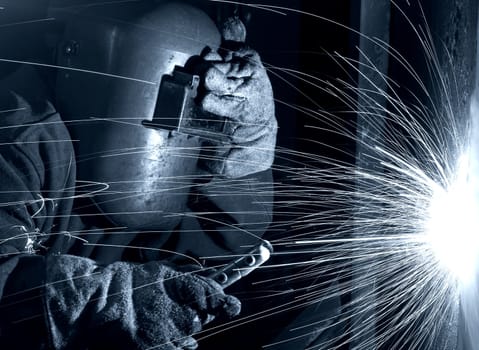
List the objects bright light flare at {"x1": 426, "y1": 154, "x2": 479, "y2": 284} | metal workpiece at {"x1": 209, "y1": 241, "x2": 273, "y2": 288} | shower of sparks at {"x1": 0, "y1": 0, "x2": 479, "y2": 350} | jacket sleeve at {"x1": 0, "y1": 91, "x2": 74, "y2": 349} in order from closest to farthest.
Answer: jacket sleeve at {"x1": 0, "y1": 91, "x2": 74, "y2": 349}, metal workpiece at {"x1": 209, "y1": 241, "x2": 273, "y2": 288}, shower of sparks at {"x1": 0, "y1": 0, "x2": 479, "y2": 350}, bright light flare at {"x1": 426, "y1": 154, "x2": 479, "y2": 284}

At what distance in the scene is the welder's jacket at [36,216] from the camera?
3.25 feet

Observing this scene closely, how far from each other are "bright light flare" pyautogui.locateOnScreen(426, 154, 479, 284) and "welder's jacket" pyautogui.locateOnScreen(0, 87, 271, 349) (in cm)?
80

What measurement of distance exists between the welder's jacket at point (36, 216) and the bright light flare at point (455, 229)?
804 millimetres

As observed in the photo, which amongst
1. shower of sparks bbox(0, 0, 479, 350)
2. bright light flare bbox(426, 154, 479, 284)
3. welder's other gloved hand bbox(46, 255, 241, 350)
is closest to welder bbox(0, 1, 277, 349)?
welder's other gloved hand bbox(46, 255, 241, 350)

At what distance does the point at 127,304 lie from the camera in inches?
41.0

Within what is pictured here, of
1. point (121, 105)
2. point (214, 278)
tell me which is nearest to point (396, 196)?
point (214, 278)

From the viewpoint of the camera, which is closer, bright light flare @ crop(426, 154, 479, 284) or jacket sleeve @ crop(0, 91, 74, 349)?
jacket sleeve @ crop(0, 91, 74, 349)

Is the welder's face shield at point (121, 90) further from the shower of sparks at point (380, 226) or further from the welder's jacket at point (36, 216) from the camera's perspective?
the shower of sparks at point (380, 226)

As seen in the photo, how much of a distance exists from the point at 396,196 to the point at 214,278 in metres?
0.91

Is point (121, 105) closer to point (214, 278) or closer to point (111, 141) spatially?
point (111, 141)

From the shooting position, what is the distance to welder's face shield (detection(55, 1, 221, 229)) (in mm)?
1213

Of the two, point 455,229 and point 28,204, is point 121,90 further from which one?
point 455,229

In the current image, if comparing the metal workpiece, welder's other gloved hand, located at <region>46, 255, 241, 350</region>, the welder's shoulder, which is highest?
the welder's shoulder

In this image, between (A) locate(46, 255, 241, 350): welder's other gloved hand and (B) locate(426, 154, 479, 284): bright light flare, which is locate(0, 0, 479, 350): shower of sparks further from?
(A) locate(46, 255, 241, 350): welder's other gloved hand
